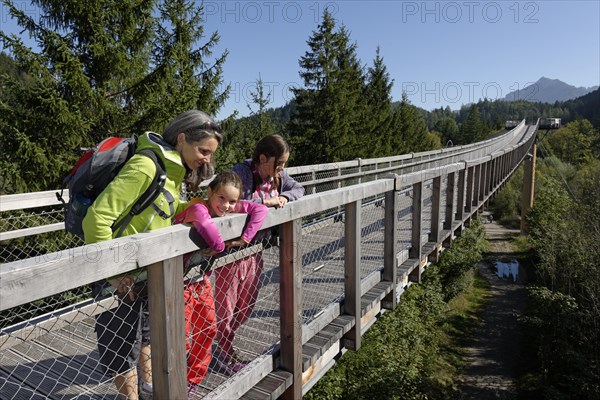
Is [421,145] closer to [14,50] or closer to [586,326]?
[586,326]

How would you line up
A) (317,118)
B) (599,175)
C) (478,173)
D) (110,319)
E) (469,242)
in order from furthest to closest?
(599,175) → (469,242) → (317,118) → (478,173) → (110,319)

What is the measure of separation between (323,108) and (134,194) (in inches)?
755

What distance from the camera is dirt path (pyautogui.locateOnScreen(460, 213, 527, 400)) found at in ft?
57.6

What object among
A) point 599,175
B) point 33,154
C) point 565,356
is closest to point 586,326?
point 565,356

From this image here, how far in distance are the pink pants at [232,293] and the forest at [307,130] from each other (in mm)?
6956

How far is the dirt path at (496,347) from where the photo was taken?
17.5 m

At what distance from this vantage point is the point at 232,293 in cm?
277

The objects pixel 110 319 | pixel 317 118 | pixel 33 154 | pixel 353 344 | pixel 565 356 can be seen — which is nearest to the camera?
pixel 110 319

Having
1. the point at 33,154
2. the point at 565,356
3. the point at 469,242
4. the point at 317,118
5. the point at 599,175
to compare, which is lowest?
the point at 565,356

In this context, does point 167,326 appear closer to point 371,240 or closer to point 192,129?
point 192,129

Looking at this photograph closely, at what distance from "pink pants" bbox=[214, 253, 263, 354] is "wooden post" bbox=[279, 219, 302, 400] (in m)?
0.28

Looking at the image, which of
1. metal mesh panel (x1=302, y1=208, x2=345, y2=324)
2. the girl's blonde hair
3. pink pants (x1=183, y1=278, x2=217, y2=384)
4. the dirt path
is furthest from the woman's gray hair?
the dirt path

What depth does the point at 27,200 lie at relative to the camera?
4078mm

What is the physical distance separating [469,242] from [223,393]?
25.1 metres
